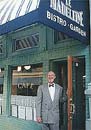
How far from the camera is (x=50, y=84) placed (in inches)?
283

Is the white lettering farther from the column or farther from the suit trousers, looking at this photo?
the column

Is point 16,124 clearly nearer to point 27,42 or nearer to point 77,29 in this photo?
point 27,42

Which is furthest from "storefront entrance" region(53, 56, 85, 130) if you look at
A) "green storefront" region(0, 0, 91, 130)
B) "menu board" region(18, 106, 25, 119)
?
"menu board" region(18, 106, 25, 119)

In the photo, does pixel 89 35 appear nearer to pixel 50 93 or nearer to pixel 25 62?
pixel 50 93

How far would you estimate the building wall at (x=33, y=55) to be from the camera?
338 inches

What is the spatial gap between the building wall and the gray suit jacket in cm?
133

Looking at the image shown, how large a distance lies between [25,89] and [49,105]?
11.6 feet

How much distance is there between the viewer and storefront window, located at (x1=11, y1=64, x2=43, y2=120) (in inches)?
394

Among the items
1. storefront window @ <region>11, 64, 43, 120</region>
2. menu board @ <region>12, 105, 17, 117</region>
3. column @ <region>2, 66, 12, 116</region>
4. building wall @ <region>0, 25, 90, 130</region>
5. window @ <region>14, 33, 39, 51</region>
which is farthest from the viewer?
column @ <region>2, 66, 12, 116</region>

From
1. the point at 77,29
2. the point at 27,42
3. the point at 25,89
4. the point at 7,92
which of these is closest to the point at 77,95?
the point at 77,29

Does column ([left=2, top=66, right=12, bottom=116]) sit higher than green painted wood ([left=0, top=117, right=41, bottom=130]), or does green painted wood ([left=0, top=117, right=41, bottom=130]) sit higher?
column ([left=2, top=66, right=12, bottom=116])

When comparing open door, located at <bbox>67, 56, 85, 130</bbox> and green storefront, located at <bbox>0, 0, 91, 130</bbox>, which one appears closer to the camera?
open door, located at <bbox>67, 56, 85, 130</bbox>

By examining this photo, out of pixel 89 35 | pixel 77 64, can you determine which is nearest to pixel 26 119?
pixel 77 64

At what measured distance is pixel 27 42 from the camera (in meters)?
10.7
